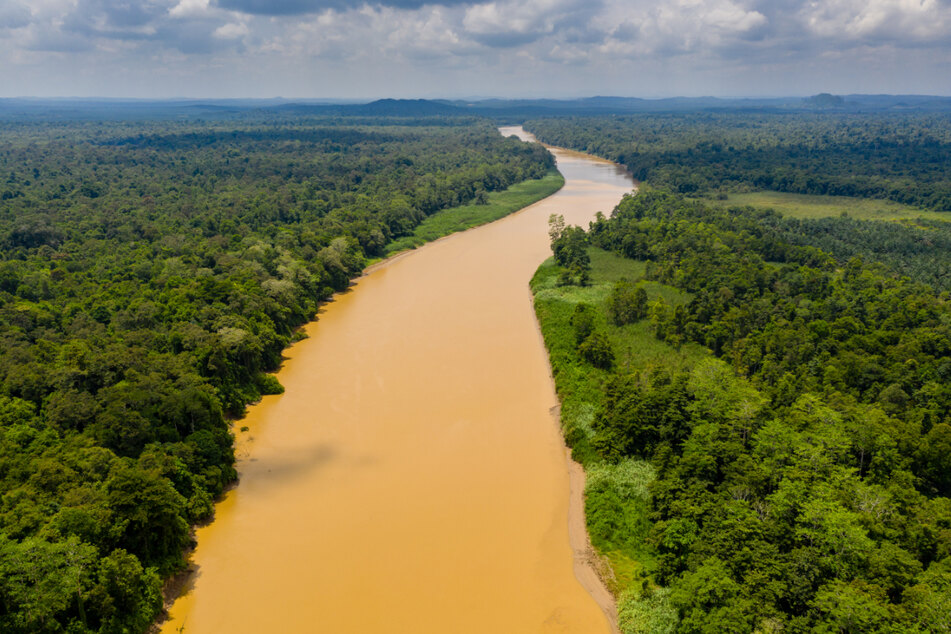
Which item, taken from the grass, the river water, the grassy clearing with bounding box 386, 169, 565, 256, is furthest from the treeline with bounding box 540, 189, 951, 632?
the grass

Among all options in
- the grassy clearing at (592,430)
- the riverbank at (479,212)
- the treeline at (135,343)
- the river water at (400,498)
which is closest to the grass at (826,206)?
the riverbank at (479,212)

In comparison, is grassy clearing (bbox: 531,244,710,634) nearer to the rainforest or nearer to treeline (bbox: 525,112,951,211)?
the rainforest

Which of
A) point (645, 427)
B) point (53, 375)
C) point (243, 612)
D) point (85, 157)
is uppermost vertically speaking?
point (85, 157)

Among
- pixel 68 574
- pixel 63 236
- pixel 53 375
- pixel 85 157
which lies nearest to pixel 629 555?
pixel 68 574

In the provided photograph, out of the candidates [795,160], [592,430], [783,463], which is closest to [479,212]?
[592,430]

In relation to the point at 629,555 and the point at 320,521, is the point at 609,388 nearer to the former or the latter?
the point at 629,555

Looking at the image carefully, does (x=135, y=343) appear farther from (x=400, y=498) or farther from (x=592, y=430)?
(x=592, y=430)
